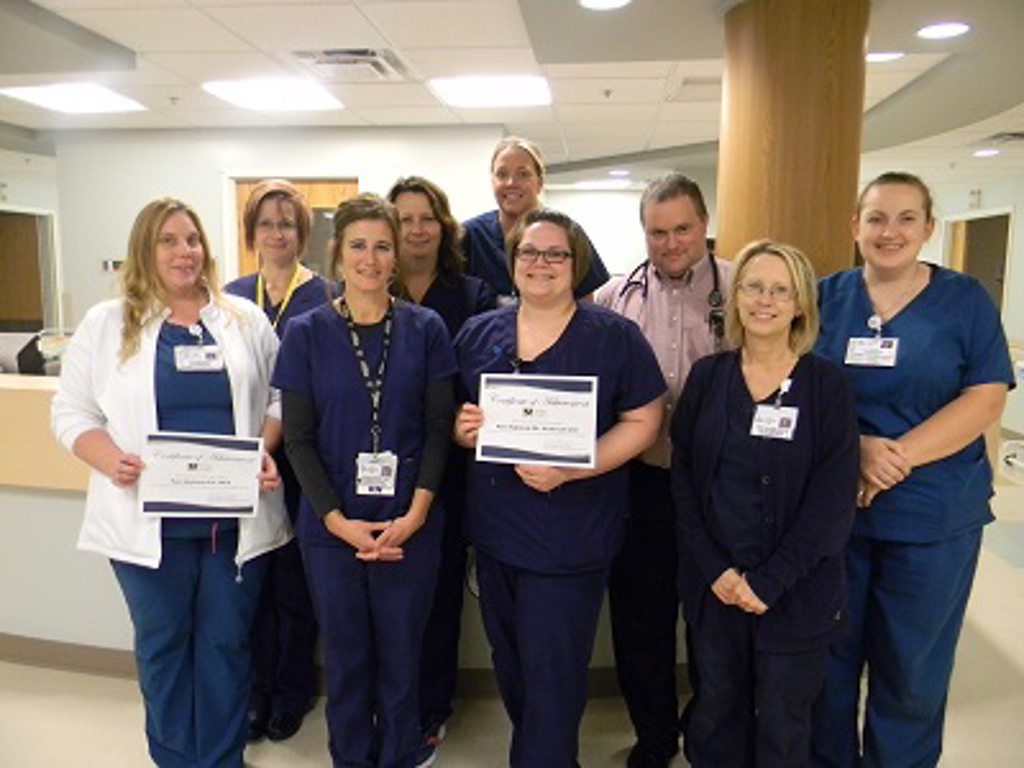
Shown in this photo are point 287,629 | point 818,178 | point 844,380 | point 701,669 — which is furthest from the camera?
point 818,178

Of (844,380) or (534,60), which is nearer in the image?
(844,380)

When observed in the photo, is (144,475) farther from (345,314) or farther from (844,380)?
(844,380)

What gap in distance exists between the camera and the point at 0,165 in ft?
30.2

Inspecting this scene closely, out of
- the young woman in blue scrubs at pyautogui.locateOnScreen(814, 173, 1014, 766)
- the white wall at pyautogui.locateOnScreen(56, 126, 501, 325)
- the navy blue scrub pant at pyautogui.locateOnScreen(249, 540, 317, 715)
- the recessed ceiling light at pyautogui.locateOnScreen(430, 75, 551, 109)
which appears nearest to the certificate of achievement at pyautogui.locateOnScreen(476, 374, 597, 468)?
the young woman in blue scrubs at pyautogui.locateOnScreen(814, 173, 1014, 766)

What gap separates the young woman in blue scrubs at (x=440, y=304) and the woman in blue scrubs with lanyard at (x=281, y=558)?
0.95ft

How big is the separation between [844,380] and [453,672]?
4.81ft

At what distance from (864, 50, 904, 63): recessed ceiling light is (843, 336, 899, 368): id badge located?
299 cm

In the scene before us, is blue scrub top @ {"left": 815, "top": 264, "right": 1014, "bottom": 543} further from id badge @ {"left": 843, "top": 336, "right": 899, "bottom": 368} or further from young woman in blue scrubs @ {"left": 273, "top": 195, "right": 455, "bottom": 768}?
young woman in blue scrubs @ {"left": 273, "top": 195, "right": 455, "bottom": 768}

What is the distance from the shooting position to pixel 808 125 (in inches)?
105

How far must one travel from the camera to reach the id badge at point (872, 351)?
182 centimetres

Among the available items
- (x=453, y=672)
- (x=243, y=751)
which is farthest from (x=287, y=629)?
(x=453, y=672)

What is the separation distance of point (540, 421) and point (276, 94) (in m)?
4.82

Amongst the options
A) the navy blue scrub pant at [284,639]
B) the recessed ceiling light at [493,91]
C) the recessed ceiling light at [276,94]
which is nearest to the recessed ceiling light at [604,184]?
the recessed ceiling light at [493,91]

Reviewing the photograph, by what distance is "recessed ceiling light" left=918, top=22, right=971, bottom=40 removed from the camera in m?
3.62
